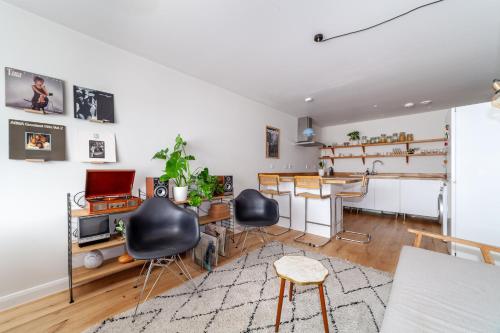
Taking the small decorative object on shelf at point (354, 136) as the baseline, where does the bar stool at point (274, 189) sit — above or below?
below

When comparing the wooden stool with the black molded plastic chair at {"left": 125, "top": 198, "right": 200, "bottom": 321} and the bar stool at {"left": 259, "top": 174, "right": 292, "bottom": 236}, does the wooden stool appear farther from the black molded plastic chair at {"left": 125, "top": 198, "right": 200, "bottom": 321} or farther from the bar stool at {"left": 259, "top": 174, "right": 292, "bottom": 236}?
the bar stool at {"left": 259, "top": 174, "right": 292, "bottom": 236}

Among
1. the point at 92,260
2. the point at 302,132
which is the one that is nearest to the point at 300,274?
the point at 92,260

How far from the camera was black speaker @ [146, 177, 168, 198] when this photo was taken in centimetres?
231

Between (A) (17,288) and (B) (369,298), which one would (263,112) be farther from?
(A) (17,288)

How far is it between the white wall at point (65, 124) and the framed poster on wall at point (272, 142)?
158 centimetres

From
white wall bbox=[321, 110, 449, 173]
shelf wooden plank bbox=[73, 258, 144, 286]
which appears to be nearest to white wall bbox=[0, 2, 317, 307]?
shelf wooden plank bbox=[73, 258, 144, 286]

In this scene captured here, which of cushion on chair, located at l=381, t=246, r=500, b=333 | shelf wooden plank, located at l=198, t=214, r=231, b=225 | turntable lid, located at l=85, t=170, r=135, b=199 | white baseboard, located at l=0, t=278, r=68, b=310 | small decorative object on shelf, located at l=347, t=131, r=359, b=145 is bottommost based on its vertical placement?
white baseboard, located at l=0, t=278, r=68, b=310

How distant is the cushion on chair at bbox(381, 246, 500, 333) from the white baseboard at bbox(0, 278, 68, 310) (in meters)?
2.74

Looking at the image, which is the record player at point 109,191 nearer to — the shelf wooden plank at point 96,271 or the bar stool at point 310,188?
the shelf wooden plank at point 96,271

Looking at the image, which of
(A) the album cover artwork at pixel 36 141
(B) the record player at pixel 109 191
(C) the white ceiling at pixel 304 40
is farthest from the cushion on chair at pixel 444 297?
(A) the album cover artwork at pixel 36 141

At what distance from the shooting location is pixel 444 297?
1.06m

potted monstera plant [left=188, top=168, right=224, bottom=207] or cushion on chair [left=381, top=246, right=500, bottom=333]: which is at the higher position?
potted monstera plant [left=188, top=168, right=224, bottom=207]

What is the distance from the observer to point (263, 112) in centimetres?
433

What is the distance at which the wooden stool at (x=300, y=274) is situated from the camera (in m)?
1.28
